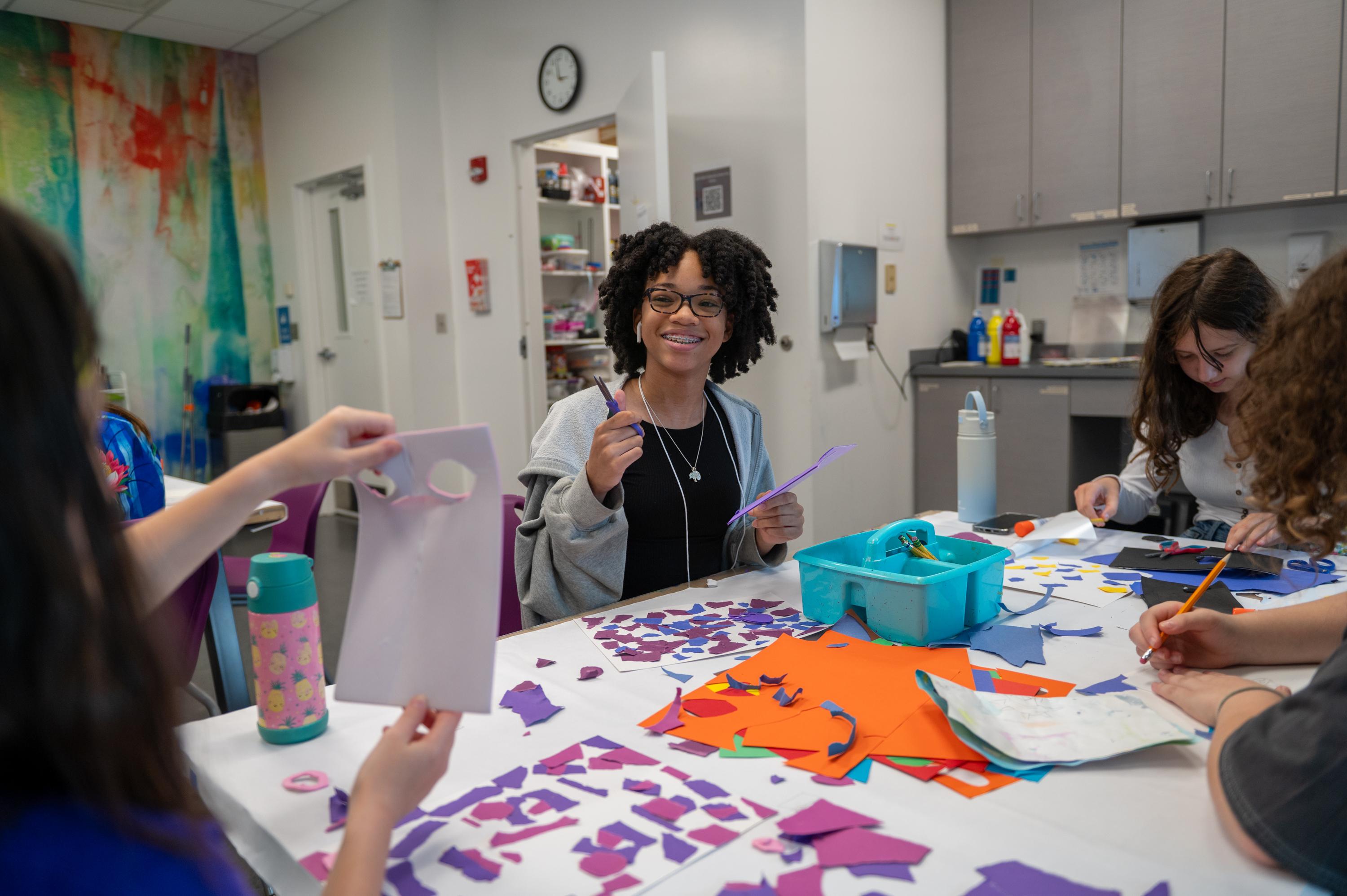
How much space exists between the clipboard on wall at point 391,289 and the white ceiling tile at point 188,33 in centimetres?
179

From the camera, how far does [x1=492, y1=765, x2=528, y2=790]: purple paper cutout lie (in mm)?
862

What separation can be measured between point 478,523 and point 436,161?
15.3 ft

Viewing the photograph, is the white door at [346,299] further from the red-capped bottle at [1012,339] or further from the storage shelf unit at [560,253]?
the red-capped bottle at [1012,339]

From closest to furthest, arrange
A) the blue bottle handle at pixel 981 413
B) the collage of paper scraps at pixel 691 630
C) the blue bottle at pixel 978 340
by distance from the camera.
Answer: the collage of paper scraps at pixel 691 630 < the blue bottle handle at pixel 981 413 < the blue bottle at pixel 978 340

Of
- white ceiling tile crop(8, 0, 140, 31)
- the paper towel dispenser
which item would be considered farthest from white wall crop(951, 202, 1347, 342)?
white ceiling tile crop(8, 0, 140, 31)

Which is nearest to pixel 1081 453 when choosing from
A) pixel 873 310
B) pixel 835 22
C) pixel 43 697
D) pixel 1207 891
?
pixel 873 310

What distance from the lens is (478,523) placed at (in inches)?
31.0

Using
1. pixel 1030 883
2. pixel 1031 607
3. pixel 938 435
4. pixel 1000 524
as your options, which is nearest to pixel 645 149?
pixel 938 435

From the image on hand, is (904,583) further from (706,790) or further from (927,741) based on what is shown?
(706,790)

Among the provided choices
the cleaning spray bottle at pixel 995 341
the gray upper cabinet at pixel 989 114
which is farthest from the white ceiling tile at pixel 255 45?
the cleaning spray bottle at pixel 995 341

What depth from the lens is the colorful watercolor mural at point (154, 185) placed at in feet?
16.5

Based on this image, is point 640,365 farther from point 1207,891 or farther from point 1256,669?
point 1207,891

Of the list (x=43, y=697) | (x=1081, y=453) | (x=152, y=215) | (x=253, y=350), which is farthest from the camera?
(x=253, y=350)

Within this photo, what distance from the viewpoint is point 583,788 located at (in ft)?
2.80
